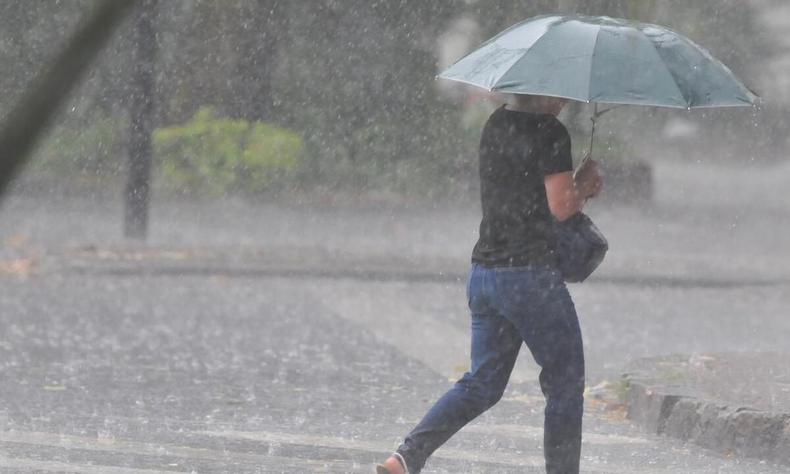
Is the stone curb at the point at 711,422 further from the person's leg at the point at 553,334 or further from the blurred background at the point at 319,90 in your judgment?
the blurred background at the point at 319,90

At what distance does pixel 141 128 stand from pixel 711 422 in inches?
397

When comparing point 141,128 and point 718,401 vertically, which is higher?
point 141,128

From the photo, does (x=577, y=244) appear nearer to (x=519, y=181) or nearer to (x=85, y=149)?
(x=519, y=181)

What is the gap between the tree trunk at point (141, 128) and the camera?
51.7 ft

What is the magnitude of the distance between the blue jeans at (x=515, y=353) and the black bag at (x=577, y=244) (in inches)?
2.7

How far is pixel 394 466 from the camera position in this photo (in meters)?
5.34

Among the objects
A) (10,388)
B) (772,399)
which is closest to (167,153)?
(10,388)

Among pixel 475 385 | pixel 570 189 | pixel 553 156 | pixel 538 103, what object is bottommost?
pixel 475 385

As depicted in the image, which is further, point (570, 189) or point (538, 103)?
point (538, 103)

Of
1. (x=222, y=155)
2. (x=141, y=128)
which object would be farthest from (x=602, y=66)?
(x=222, y=155)

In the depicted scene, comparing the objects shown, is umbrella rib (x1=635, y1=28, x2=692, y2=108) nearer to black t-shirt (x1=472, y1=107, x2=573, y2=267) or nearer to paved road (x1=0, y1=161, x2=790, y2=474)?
black t-shirt (x1=472, y1=107, x2=573, y2=267)

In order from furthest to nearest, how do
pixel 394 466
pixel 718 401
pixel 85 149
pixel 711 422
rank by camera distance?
1. pixel 85 149
2. pixel 718 401
3. pixel 711 422
4. pixel 394 466

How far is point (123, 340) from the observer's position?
10109 millimetres

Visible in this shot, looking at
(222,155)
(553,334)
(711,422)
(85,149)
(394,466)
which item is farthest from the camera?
(85,149)
